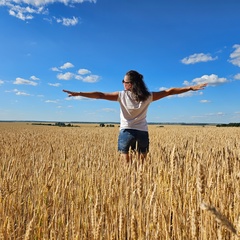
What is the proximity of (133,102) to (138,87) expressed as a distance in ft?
0.76

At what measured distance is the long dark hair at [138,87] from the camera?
3863mm

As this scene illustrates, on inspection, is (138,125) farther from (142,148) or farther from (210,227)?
(210,227)

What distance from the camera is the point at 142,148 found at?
4.17 metres

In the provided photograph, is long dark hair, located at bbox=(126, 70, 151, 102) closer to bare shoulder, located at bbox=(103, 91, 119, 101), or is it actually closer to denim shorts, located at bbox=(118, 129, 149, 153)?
bare shoulder, located at bbox=(103, 91, 119, 101)

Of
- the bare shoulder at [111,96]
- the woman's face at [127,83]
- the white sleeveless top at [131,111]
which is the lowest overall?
the white sleeveless top at [131,111]

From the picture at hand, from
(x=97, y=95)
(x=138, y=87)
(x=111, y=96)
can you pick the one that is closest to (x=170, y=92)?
(x=138, y=87)

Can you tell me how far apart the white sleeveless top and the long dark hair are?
90 mm

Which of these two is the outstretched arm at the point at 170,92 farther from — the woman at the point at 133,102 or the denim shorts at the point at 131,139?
the denim shorts at the point at 131,139

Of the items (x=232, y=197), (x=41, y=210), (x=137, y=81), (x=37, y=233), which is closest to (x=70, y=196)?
(x=41, y=210)

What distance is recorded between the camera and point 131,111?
3990mm

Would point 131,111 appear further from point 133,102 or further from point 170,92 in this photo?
point 170,92

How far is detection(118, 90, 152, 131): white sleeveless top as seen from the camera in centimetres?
397

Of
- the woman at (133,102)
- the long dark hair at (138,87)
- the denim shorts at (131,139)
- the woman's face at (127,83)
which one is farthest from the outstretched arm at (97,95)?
the denim shorts at (131,139)

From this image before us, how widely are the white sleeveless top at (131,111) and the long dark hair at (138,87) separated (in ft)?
0.30
